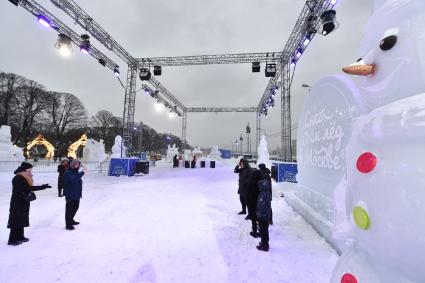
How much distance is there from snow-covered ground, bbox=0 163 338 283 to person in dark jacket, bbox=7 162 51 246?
0.86 ft

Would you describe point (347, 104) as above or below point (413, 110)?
above

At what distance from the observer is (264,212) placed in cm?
459

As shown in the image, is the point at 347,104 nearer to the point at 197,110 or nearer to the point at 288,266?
the point at 288,266

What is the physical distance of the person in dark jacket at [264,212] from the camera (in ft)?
15.1

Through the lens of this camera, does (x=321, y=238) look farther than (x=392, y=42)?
Yes

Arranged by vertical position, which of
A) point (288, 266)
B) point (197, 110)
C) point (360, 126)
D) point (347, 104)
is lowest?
point (288, 266)

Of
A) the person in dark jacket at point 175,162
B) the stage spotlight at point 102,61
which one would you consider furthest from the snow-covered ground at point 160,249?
the person in dark jacket at point 175,162

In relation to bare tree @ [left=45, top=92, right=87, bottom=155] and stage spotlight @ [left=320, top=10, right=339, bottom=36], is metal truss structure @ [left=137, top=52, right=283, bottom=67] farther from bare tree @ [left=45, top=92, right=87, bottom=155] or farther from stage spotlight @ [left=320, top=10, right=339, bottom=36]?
bare tree @ [left=45, top=92, right=87, bottom=155]

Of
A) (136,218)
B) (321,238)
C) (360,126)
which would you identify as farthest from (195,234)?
(360,126)

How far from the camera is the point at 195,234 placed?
18.2ft

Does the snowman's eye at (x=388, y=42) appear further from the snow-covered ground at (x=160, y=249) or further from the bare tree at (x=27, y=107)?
the bare tree at (x=27, y=107)

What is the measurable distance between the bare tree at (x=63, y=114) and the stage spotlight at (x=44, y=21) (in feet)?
103

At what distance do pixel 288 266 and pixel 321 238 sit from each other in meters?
1.67

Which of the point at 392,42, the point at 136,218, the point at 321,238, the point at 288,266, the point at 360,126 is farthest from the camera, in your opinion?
the point at 136,218
